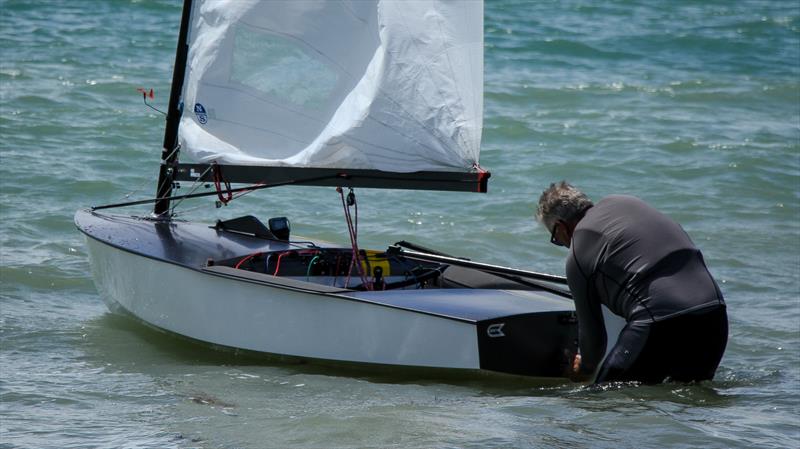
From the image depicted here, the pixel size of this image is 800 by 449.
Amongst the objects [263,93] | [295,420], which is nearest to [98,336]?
[263,93]

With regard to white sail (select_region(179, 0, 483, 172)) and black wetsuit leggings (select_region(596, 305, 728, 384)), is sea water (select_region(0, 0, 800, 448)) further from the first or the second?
white sail (select_region(179, 0, 483, 172))

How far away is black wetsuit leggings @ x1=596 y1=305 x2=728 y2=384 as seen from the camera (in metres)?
4.19

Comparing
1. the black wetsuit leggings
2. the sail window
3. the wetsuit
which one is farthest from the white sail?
the black wetsuit leggings

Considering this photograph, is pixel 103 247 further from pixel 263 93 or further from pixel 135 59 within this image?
pixel 135 59

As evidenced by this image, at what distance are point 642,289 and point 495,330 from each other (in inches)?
26.0

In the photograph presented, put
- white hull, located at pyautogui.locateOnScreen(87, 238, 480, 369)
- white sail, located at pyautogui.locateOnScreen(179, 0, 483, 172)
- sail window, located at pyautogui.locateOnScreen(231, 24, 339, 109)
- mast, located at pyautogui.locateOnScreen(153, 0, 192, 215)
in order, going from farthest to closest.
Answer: mast, located at pyautogui.locateOnScreen(153, 0, 192, 215) < sail window, located at pyautogui.locateOnScreen(231, 24, 339, 109) < white sail, located at pyautogui.locateOnScreen(179, 0, 483, 172) < white hull, located at pyautogui.locateOnScreen(87, 238, 480, 369)

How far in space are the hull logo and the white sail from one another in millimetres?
980

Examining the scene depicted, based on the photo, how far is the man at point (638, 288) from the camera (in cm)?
418

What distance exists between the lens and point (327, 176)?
545cm

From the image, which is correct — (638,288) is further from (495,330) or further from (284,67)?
(284,67)

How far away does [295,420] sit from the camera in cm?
438

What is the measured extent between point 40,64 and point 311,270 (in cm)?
837

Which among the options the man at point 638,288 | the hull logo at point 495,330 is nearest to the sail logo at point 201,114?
the hull logo at point 495,330

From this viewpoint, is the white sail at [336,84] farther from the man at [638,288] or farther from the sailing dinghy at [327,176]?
the man at [638,288]
